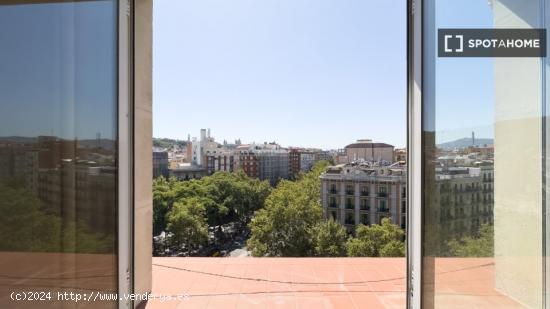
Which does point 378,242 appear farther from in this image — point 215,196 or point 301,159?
point 301,159

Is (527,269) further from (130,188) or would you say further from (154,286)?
(154,286)

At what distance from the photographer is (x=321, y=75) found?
129 feet

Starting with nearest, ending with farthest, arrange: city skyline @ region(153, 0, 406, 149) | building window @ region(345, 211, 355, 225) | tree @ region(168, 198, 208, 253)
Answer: tree @ region(168, 198, 208, 253), city skyline @ region(153, 0, 406, 149), building window @ region(345, 211, 355, 225)

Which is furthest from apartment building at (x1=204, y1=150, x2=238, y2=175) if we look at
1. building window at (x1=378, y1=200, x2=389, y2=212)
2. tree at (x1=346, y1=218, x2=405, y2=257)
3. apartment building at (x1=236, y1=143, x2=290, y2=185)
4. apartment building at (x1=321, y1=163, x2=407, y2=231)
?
tree at (x1=346, y1=218, x2=405, y2=257)

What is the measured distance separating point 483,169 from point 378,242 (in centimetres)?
2438

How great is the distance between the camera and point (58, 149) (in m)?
1.17

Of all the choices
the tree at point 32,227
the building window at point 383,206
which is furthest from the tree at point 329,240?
the tree at point 32,227

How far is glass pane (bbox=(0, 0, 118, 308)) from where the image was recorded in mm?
975

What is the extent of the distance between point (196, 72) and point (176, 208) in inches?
645

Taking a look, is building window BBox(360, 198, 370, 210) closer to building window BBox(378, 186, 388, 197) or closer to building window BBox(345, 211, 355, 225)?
building window BBox(345, 211, 355, 225)

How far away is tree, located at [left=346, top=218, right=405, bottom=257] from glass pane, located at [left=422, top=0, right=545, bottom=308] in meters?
22.0

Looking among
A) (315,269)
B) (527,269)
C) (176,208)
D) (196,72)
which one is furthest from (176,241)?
(527,269)

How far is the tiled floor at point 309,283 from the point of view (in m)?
1.41

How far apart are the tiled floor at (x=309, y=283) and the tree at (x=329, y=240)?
2029 cm
